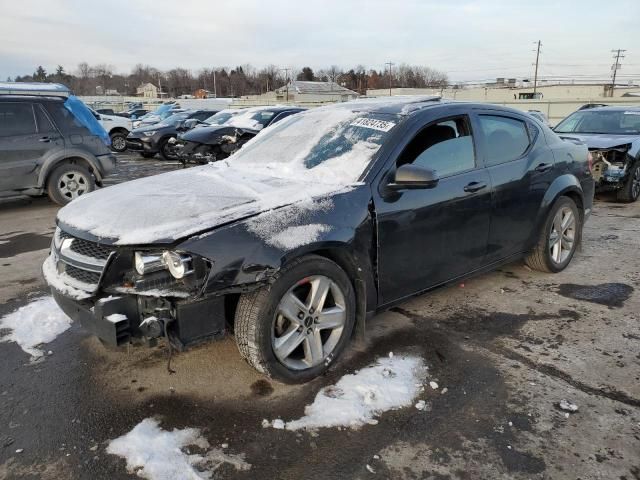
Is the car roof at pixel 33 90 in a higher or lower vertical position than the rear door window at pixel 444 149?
higher

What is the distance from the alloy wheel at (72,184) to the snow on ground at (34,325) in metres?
4.63

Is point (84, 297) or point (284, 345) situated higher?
point (84, 297)

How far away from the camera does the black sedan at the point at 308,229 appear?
2.66 m

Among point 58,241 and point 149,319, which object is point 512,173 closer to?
point 149,319

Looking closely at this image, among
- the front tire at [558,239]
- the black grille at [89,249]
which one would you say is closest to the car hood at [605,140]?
the front tire at [558,239]

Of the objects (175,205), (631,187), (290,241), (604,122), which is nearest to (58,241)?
(175,205)

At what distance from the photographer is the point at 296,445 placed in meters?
2.55

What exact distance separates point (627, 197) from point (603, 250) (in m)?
3.42

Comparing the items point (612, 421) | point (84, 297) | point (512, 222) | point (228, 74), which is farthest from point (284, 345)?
point (228, 74)

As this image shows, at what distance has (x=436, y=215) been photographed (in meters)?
3.62

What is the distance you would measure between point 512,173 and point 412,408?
91.9 inches

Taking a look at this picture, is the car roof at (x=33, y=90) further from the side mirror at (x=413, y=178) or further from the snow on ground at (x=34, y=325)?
the side mirror at (x=413, y=178)

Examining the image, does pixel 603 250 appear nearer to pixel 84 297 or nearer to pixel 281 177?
pixel 281 177

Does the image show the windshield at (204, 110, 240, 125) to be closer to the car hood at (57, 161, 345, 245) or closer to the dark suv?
the dark suv
